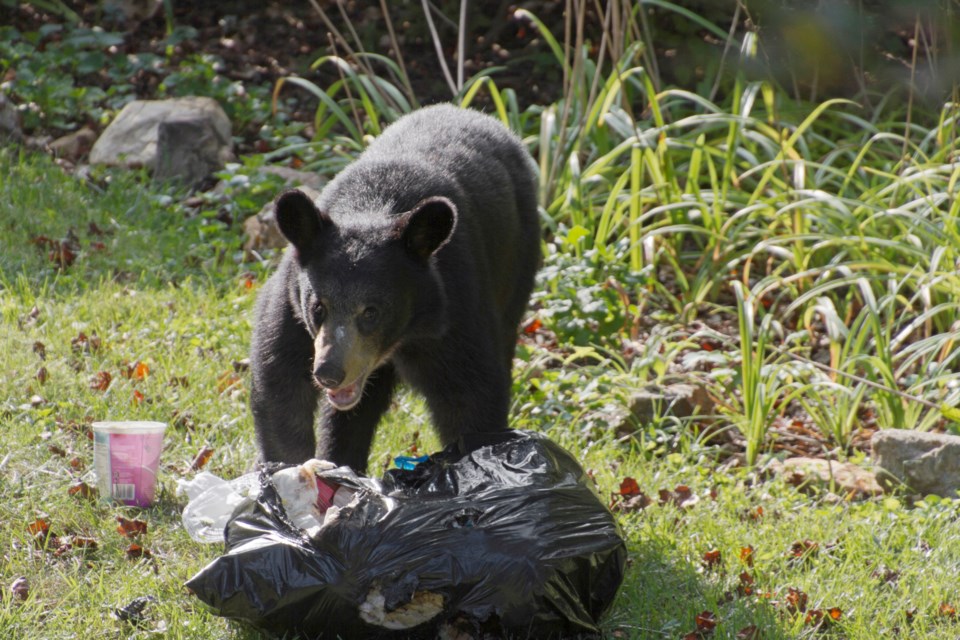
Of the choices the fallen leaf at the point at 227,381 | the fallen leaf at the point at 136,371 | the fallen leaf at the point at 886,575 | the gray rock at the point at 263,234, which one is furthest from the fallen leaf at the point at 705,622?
the gray rock at the point at 263,234

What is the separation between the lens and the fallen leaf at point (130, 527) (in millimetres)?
3488

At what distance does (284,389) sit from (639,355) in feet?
7.97

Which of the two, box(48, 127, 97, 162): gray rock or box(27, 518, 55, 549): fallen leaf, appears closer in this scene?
box(27, 518, 55, 549): fallen leaf

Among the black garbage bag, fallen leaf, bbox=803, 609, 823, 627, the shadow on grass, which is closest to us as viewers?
the black garbage bag

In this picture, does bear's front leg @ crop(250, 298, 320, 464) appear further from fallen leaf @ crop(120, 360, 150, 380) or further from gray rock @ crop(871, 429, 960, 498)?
gray rock @ crop(871, 429, 960, 498)

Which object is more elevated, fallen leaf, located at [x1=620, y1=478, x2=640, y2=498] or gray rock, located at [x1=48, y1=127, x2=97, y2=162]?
fallen leaf, located at [x1=620, y1=478, x2=640, y2=498]

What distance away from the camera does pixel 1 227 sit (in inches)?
245

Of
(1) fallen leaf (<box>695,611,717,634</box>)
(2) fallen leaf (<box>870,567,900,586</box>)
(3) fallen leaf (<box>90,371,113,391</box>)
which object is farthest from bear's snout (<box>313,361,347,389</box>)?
(2) fallen leaf (<box>870,567,900,586</box>)

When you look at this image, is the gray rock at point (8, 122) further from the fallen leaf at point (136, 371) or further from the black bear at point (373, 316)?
the black bear at point (373, 316)

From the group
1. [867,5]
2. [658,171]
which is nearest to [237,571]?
[658,171]

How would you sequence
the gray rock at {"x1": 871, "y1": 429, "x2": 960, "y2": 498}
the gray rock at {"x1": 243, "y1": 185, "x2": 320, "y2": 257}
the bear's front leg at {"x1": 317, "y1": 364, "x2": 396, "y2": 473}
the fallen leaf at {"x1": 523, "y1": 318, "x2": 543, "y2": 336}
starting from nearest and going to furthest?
the bear's front leg at {"x1": 317, "y1": 364, "x2": 396, "y2": 473}
the gray rock at {"x1": 871, "y1": 429, "x2": 960, "y2": 498}
the fallen leaf at {"x1": 523, "y1": 318, "x2": 543, "y2": 336}
the gray rock at {"x1": 243, "y1": 185, "x2": 320, "y2": 257}

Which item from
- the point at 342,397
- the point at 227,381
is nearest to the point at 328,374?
the point at 342,397

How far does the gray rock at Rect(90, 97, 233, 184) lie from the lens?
7473 millimetres

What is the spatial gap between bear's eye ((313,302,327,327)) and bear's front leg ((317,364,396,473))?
1.81 feet
